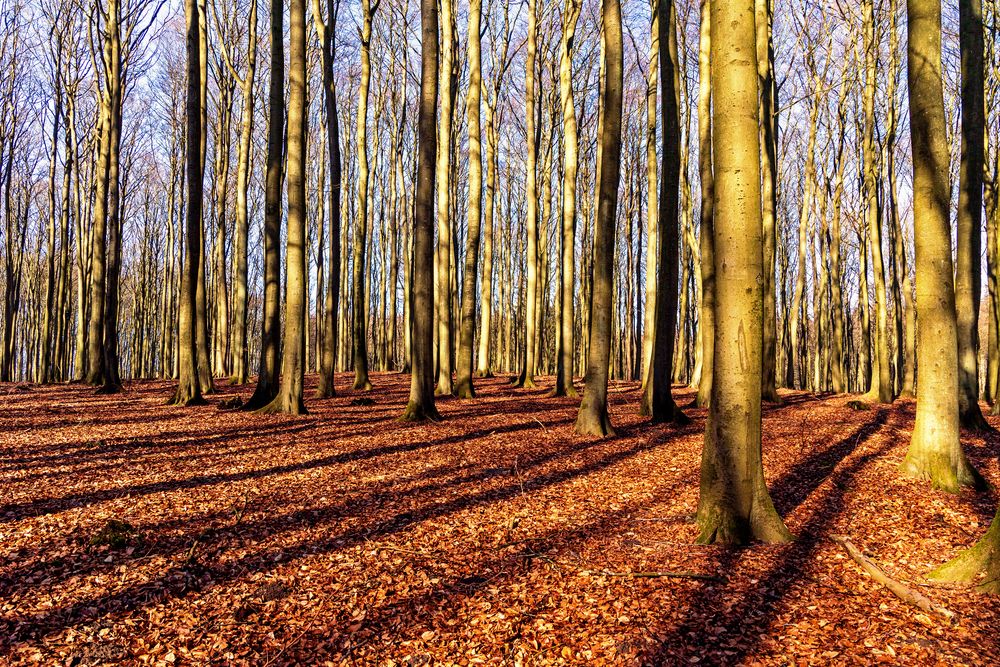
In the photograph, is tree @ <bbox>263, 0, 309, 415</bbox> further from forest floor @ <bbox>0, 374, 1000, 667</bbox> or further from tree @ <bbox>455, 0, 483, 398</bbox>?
tree @ <bbox>455, 0, 483, 398</bbox>

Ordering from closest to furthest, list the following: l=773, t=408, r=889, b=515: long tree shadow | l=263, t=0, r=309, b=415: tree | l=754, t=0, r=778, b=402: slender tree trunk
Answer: l=773, t=408, r=889, b=515: long tree shadow, l=263, t=0, r=309, b=415: tree, l=754, t=0, r=778, b=402: slender tree trunk

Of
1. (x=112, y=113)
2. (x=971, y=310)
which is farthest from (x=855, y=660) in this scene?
(x=112, y=113)


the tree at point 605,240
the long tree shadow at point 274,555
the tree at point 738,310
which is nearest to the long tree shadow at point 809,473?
the tree at point 738,310

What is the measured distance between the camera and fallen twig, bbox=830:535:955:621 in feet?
10.7

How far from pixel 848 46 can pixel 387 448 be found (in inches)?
808

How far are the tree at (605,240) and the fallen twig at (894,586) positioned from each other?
4.75m

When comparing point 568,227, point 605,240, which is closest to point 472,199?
point 568,227

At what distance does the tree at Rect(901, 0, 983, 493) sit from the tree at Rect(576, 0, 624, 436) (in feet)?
12.3

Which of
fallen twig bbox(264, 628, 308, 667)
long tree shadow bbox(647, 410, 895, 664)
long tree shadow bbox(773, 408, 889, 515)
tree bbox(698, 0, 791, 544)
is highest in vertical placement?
tree bbox(698, 0, 791, 544)

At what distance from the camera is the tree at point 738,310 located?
4.51m

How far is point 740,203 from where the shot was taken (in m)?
4.53

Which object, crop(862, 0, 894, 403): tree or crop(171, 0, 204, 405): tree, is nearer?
crop(171, 0, 204, 405): tree

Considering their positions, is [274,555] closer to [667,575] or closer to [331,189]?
[667,575]

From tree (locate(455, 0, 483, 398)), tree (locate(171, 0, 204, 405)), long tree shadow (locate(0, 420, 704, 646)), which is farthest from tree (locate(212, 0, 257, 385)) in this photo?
long tree shadow (locate(0, 420, 704, 646))
